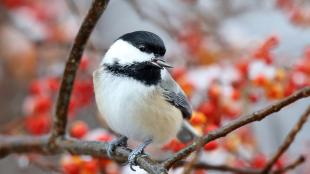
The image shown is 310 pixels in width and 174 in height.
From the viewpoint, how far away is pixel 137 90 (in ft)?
5.26

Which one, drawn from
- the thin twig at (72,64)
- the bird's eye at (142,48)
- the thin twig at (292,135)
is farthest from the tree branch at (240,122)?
the bird's eye at (142,48)

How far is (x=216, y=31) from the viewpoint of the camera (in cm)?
252

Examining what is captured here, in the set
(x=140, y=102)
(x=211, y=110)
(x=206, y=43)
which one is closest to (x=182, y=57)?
(x=206, y=43)

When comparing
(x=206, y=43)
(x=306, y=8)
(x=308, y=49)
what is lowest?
(x=308, y=49)

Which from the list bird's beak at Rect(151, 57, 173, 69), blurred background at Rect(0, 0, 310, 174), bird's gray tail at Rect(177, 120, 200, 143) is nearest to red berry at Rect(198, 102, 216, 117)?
blurred background at Rect(0, 0, 310, 174)

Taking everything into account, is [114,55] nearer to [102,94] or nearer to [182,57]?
[102,94]

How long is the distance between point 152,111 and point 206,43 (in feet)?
2.84

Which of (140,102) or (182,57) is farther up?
(182,57)

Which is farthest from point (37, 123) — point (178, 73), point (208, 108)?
point (208, 108)

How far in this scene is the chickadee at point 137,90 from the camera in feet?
5.17

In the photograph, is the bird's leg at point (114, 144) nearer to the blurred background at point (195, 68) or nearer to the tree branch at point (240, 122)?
the blurred background at point (195, 68)

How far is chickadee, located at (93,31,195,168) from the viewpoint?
158 cm

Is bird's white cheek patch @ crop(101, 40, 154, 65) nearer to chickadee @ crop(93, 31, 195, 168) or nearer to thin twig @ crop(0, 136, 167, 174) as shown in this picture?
chickadee @ crop(93, 31, 195, 168)

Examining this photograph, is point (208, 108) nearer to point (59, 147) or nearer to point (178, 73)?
point (178, 73)
